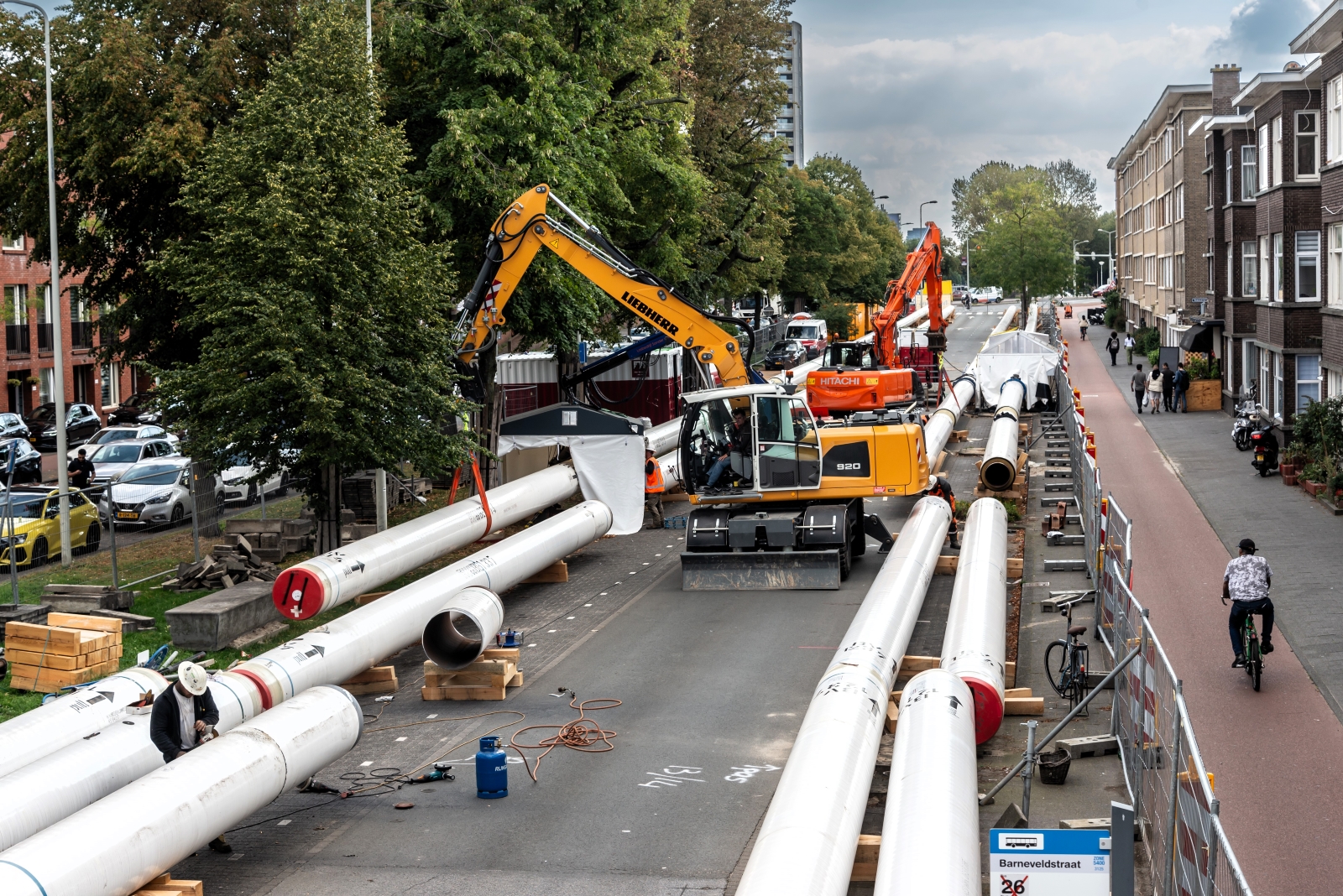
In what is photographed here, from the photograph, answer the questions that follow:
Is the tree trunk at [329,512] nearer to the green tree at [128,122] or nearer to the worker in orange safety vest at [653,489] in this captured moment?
the green tree at [128,122]

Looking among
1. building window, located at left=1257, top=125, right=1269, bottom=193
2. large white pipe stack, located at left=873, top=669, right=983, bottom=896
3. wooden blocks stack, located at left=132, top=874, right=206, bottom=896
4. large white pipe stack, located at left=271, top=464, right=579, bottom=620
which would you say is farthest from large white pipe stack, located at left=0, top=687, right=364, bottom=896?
building window, located at left=1257, top=125, right=1269, bottom=193

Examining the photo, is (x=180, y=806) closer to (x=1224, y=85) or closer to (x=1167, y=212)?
(x=1224, y=85)

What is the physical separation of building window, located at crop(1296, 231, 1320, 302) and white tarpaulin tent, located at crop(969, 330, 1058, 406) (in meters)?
12.7

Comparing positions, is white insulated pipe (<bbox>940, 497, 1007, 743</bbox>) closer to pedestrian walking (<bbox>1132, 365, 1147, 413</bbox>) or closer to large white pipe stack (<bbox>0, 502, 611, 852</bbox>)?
large white pipe stack (<bbox>0, 502, 611, 852</bbox>)

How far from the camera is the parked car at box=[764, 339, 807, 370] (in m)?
67.3

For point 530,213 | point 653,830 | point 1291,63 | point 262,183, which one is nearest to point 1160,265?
point 1291,63

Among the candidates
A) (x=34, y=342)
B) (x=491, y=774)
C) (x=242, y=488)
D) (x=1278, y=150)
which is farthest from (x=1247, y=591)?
(x=34, y=342)

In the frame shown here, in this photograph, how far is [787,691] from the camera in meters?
16.0

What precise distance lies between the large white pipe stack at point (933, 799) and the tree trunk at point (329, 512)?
12344 mm

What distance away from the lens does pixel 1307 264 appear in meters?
33.2

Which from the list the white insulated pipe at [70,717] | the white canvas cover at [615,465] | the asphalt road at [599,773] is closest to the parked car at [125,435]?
the white canvas cover at [615,465]

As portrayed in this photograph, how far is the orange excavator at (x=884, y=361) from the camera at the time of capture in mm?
37781

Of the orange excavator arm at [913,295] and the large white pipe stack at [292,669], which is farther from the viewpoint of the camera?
the orange excavator arm at [913,295]

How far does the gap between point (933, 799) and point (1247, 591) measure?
7.91 meters
